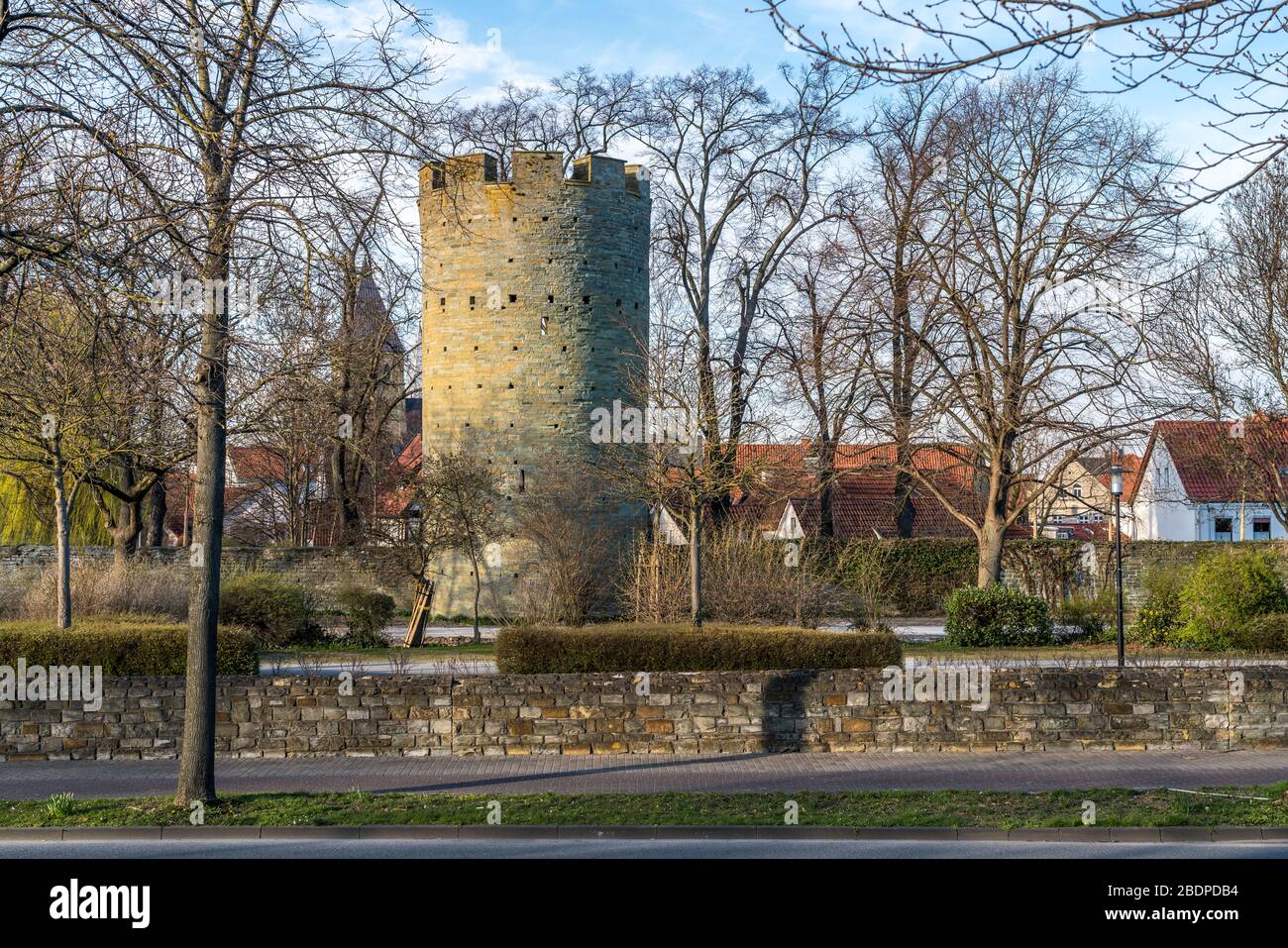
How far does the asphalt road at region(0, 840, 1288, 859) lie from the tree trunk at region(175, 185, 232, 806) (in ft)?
2.93

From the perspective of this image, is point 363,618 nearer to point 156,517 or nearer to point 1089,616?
point 1089,616

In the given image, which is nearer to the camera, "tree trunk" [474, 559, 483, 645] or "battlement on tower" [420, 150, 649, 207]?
"tree trunk" [474, 559, 483, 645]

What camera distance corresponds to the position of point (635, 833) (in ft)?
30.8

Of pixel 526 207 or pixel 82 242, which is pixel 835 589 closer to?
pixel 526 207

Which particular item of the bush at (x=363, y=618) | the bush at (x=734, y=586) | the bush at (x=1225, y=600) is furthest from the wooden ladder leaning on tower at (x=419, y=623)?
the bush at (x=1225, y=600)

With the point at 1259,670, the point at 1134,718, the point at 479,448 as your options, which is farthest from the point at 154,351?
the point at 479,448

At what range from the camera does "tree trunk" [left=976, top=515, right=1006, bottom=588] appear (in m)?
28.4

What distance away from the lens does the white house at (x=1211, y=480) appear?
3259 centimetres

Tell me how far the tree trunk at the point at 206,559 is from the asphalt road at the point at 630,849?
89cm

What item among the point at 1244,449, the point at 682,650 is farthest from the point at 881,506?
the point at 682,650

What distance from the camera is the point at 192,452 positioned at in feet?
77.3

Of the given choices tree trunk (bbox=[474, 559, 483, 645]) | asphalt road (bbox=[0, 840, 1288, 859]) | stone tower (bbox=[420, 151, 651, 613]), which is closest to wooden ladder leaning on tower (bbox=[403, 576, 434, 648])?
tree trunk (bbox=[474, 559, 483, 645])

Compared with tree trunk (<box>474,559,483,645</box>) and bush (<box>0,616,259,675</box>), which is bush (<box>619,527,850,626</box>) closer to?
tree trunk (<box>474,559,483,645</box>)

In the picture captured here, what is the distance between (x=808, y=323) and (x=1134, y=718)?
2070cm
